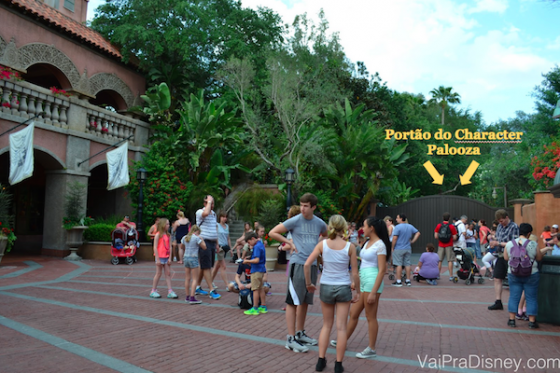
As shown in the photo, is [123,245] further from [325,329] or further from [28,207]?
[325,329]

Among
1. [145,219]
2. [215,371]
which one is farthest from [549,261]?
[145,219]

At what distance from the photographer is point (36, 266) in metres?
12.5

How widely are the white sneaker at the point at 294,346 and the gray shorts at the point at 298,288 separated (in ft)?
1.41

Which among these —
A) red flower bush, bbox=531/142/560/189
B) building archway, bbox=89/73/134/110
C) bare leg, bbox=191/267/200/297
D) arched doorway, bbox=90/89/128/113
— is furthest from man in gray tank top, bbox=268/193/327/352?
arched doorway, bbox=90/89/128/113

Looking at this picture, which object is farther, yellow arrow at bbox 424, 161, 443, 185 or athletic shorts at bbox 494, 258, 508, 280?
yellow arrow at bbox 424, 161, 443, 185

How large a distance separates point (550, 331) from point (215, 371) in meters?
4.82

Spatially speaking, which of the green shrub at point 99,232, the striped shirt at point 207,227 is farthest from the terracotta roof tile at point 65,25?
the striped shirt at point 207,227

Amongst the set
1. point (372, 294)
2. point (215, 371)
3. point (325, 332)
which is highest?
point (372, 294)

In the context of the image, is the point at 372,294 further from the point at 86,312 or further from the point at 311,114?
the point at 311,114

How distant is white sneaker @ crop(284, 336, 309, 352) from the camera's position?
193 inches

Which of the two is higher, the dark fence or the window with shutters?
the window with shutters

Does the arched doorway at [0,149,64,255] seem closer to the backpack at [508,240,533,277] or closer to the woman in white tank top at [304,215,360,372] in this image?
the woman in white tank top at [304,215,360,372]

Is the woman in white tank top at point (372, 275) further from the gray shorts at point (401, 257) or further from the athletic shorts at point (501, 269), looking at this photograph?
the gray shorts at point (401, 257)

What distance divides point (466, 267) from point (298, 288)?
7361 mm
